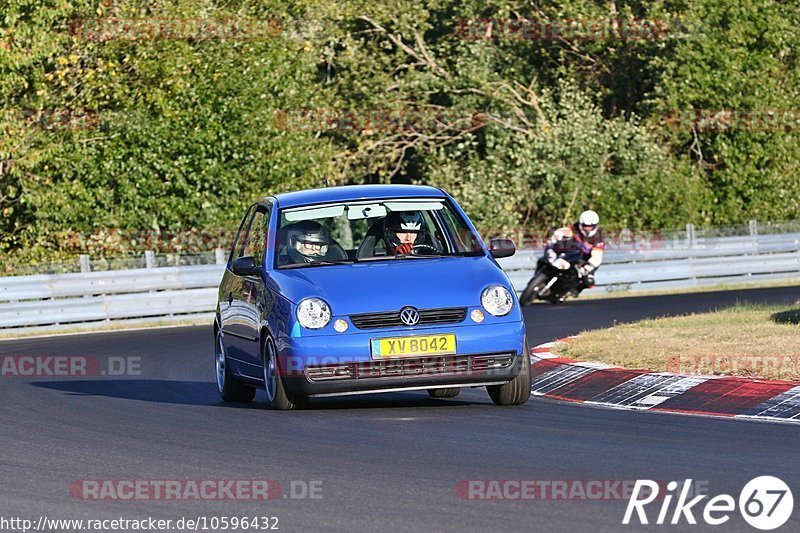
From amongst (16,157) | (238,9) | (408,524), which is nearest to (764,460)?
(408,524)

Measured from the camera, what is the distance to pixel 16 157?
29391mm

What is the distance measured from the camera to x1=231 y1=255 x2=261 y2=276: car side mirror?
38.9ft

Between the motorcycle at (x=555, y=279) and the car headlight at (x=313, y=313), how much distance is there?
1496 centimetres

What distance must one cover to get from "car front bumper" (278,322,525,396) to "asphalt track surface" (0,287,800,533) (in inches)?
9.7

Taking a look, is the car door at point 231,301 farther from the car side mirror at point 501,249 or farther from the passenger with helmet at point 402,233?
the car side mirror at point 501,249

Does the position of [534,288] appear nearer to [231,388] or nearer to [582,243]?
[582,243]

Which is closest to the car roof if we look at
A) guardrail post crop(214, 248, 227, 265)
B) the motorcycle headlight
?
the motorcycle headlight

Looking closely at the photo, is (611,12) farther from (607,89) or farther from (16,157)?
(16,157)

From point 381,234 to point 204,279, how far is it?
16.0 metres

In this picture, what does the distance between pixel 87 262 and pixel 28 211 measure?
453cm

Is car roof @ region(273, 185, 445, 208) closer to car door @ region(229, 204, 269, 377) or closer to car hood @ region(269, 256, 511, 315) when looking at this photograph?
car door @ region(229, 204, 269, 377)

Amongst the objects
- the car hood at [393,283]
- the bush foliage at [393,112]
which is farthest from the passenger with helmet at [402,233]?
the bush foliage at [393,112]

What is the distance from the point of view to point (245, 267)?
11.9m

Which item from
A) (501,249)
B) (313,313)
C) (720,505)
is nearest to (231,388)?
(313,313)
